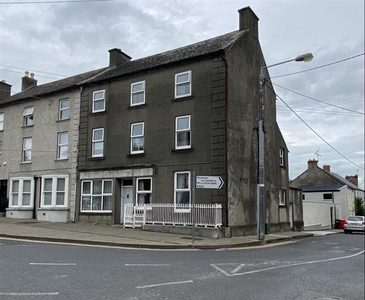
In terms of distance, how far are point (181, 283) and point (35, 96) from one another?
22290mm

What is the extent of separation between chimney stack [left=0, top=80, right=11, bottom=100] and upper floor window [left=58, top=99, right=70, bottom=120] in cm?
881

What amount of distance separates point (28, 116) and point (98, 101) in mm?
6523

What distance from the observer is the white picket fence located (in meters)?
18.1

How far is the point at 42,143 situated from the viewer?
26.0m


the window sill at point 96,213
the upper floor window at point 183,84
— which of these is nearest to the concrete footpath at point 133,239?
the window sill at point 96,213

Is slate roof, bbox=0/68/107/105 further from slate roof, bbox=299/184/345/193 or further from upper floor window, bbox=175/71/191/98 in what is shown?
slate roof, bbox=299/184/345/193

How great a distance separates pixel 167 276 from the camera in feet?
28.0

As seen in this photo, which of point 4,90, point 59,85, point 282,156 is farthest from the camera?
point 4,90

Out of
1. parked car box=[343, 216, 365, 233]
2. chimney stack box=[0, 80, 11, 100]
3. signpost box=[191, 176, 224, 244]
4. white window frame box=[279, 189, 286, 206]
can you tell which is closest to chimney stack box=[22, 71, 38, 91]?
chimney stack box=[0, 80, 11, 100]

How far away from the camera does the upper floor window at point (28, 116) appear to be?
89.0 ft

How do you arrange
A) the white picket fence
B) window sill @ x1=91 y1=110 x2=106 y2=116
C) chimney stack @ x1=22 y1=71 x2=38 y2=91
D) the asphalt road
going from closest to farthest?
the asphalt road, the white picket fence, window sill @ x1=91 y1=110 x2=106 y2=116, chimney stack @ x1=22 y1=71 x2=38 y2=91

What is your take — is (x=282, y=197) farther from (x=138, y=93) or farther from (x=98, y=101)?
(x=98, y=101)

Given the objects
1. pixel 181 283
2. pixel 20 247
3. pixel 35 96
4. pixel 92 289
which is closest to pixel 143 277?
pixel 181 283

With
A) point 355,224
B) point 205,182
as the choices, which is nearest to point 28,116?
point 205,182
